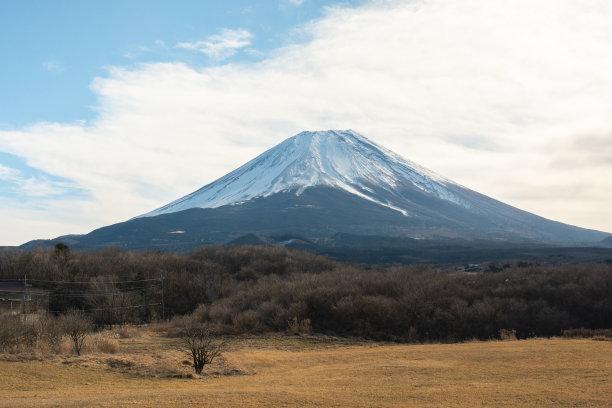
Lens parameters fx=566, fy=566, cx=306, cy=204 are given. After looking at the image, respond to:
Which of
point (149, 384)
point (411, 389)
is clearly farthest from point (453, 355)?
point (149, 384)

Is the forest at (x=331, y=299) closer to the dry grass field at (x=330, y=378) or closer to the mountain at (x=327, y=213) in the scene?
the dry grass field at (x=330, y=378)

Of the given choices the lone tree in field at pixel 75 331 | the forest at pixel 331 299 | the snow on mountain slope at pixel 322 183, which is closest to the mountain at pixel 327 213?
the snow on mountain slope at pixel 322 183

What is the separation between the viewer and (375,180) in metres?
186

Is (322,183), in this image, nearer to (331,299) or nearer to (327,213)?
(327,213)

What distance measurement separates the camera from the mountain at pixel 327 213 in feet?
454

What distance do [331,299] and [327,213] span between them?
12074 centimetres

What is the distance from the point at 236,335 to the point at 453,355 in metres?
13.0

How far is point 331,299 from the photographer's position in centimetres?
3325

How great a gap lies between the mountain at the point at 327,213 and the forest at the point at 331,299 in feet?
203

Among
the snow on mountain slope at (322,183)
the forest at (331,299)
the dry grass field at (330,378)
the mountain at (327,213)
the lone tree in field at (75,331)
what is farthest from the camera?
the snow on mountain slope at (322,183)

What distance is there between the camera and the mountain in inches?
5453

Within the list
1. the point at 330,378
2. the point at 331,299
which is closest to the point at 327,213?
the point at 331,299

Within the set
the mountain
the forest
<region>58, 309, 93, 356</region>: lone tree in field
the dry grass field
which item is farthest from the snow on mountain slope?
the dry grass field

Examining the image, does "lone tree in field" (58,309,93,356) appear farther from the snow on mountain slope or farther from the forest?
the snow on mountain slope
